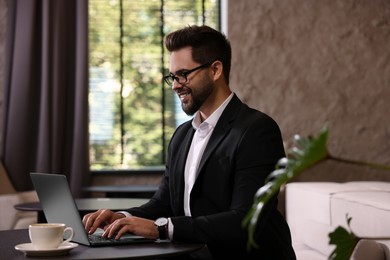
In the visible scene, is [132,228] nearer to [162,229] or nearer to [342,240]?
[162,229]

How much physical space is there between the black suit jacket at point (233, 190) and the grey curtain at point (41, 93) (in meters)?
3.38

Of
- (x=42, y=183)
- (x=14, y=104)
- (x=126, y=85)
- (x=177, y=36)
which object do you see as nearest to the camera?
(x=42, y=183)

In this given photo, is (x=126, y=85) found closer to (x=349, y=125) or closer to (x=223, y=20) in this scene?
(x=223, y=20)

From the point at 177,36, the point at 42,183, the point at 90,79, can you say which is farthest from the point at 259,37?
the point at 42,183

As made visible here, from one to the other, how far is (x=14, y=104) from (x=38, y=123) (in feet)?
0.78

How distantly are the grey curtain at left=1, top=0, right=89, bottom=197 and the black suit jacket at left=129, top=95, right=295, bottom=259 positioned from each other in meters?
3.38

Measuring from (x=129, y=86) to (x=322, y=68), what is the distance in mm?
1605

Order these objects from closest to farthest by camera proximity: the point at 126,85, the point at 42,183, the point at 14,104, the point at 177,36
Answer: the point at 42,183, the point at 177,36, the point at 14,104, the point at 126,85

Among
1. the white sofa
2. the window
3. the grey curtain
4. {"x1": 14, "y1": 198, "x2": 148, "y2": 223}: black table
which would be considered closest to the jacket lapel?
the white sofa

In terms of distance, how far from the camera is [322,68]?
6.06m

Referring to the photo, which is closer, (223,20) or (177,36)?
(177,36)

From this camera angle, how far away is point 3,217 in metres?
5.18

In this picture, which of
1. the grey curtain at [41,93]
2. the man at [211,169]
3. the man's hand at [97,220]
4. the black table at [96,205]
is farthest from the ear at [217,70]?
the grey curtain at [41,93]

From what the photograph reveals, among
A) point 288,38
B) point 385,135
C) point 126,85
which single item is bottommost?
point 385,135
